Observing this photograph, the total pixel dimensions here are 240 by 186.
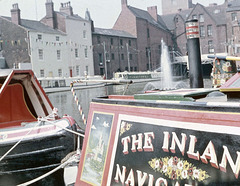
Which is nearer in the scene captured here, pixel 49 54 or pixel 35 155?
pixel 35 155

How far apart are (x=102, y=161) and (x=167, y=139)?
116 cm

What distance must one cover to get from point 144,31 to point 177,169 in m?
57.3

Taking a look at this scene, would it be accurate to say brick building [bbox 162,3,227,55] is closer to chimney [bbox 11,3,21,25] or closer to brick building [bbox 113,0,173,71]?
brick building [bbox 113,0,173,71]

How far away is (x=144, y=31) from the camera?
58.6 metres

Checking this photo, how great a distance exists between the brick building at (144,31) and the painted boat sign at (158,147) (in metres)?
→ 52.1

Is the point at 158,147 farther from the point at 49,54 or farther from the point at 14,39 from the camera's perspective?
the point at 14,39

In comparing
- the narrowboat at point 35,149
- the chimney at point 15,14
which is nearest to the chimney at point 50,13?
the chimney at point 15,14

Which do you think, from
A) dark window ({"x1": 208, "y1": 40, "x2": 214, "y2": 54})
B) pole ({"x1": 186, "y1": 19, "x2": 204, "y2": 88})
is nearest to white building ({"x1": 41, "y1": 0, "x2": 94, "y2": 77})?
dark window ({"x1": 208, "y1": 40, "x2": 214, "y2": 54})

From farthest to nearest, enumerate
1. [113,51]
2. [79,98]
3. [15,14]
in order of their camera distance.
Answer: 1. [113,51]
2. [15,14]
3. [79,98]

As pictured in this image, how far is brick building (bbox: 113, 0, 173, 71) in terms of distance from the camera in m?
56.1

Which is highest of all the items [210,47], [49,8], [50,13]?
[49,8]

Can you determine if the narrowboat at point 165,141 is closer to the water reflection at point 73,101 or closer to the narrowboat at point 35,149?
the narrowboat at point 35,149

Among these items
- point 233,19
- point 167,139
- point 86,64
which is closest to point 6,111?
point 167,139

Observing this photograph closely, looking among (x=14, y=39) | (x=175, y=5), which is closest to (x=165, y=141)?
(x=14, y=39)
